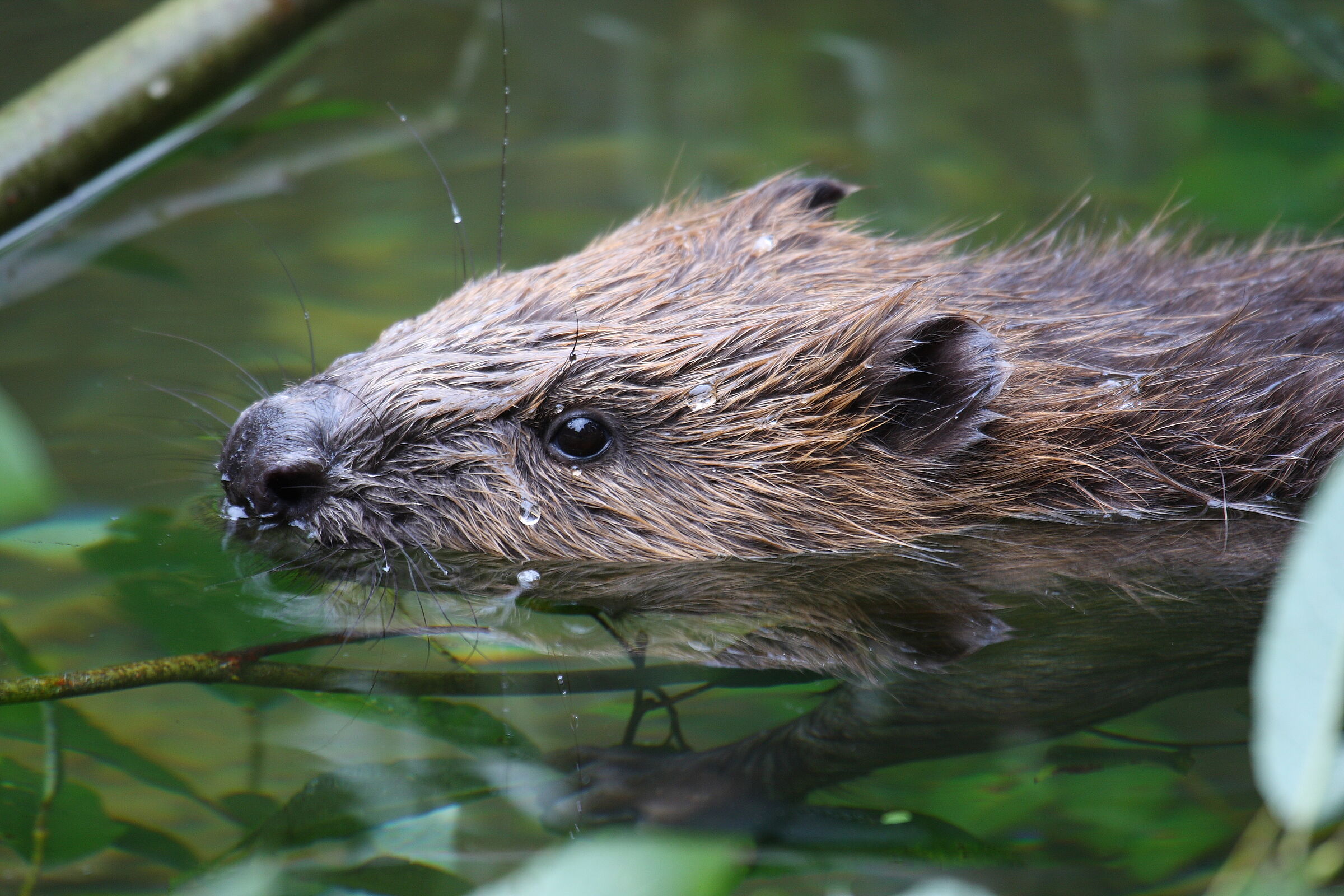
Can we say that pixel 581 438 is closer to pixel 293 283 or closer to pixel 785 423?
pixel 785 423

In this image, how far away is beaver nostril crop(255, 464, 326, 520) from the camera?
8.49ft

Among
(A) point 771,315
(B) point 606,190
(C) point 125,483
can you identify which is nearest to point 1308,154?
(B) point 606,190

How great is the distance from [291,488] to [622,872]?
6.38 feet

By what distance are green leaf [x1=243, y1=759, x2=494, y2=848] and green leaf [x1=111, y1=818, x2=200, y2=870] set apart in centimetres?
9

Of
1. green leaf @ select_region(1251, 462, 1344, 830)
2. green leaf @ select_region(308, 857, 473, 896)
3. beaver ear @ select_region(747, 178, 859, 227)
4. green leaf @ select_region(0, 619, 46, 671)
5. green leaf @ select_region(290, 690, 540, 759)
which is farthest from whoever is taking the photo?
beaver ear @ select_region(747, 178, 859, 227)

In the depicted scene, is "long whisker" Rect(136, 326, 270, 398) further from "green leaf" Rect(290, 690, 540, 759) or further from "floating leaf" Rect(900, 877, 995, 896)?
"floating leaf" Rect(900, 877, 995, 896)

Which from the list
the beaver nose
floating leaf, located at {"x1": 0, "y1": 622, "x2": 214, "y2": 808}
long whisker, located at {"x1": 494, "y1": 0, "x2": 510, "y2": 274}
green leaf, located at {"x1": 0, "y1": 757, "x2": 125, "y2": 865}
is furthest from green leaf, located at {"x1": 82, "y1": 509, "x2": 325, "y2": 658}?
long whisker, located at {"x1": 494, "y1": 0, "x2": 510, "y2": 274}

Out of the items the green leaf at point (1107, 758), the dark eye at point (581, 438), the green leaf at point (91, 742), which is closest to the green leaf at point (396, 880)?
the green leaf at point (91, 742)

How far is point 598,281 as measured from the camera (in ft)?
9.57

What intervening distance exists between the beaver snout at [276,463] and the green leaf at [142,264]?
176cm

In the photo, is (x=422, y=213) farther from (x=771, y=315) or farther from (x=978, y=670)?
(x=978, y=670)

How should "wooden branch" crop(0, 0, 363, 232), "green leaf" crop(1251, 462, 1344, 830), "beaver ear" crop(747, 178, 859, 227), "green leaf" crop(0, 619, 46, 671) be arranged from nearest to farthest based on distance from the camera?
"green leaf" crop(1251, 462, 1344, 830) → "green leaf" crop(0, 619, 46, 671) → "beaver ear" crop(747, 178, 859, 227) → "wooden branch" crop(0, 0, 363, 232)

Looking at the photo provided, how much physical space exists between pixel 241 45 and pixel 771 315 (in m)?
2.18

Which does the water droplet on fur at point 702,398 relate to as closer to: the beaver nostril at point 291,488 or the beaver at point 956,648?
the beaver at point 956,648
